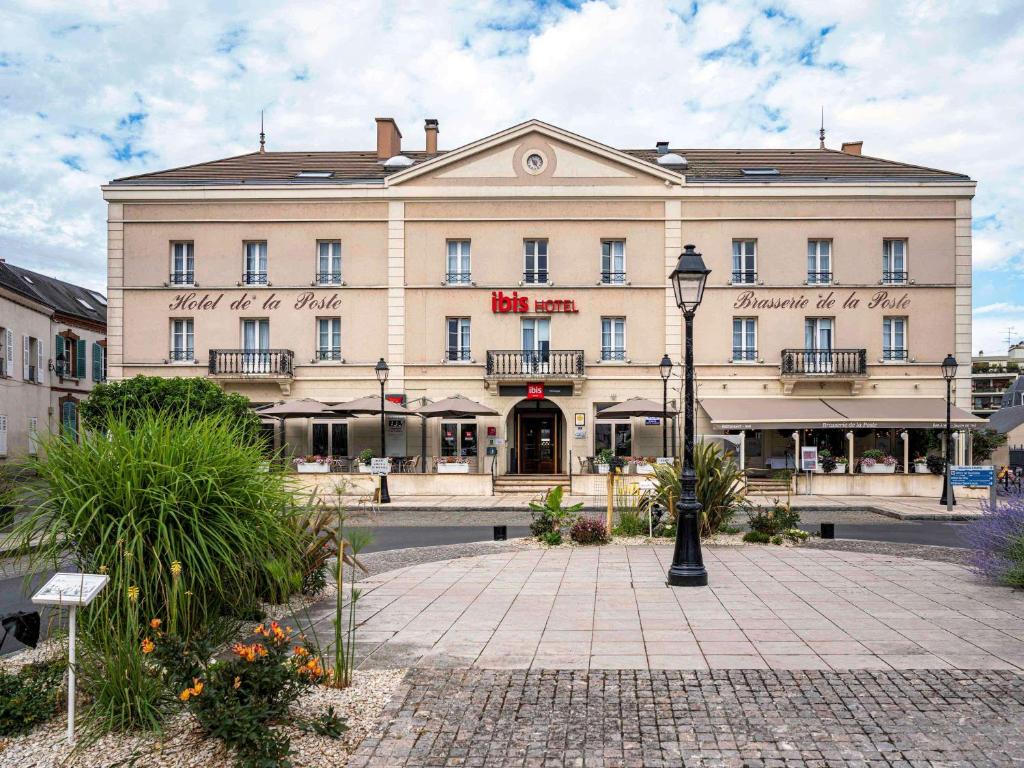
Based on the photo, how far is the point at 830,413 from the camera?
86.2 ft

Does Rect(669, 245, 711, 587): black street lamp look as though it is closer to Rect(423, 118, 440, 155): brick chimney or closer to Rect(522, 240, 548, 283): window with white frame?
Rect(522, 240, 548, 283): window with white frame

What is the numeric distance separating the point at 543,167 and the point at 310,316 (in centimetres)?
962

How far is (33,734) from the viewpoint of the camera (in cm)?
495

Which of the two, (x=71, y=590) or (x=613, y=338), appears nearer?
(x=71, y=590)

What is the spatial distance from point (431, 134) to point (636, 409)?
14.8m

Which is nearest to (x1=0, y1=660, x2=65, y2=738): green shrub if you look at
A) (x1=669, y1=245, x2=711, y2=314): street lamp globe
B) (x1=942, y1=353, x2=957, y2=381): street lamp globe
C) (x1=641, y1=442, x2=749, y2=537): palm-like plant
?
(x1=669, y1=245, x2=711, y2=314): street lamp globe

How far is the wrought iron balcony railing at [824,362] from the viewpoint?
27.5 meters

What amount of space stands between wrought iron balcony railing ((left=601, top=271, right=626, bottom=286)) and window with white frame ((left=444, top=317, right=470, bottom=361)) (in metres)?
4.96

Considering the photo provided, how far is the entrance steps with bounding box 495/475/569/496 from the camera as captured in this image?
25.9 meters

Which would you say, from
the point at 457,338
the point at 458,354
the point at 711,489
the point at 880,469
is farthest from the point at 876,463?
the point at 711,489

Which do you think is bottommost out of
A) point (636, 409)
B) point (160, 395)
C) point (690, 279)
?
point (636, 409)

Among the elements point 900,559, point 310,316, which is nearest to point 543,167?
point 310,316

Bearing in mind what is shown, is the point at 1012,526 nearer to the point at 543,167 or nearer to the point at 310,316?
the point at 543,167

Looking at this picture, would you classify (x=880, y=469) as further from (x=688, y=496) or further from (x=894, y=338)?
(x=688, y=496)
